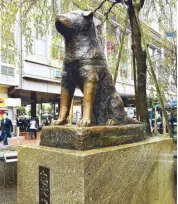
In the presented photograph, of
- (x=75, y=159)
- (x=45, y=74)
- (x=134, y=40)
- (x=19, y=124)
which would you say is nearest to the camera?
(x=75, y=159)

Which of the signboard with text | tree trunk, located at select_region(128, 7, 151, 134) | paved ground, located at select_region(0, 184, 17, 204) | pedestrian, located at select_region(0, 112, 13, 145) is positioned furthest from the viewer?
the signboard with text

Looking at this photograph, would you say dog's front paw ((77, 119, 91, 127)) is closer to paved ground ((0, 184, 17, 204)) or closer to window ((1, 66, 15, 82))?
paved ground ((0, 184, 17, 204))

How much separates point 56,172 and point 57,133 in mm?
374

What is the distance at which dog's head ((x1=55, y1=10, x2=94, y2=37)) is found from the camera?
7.90ft

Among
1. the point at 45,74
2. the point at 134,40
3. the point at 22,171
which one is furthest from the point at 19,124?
the point at 22,171

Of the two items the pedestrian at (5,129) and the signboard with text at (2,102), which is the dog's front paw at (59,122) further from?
the signboard with text at (2,102)

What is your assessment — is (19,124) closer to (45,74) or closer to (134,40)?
(45,74)

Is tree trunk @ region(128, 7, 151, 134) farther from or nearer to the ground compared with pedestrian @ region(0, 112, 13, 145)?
farther from the ground

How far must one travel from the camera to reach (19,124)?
20.4m

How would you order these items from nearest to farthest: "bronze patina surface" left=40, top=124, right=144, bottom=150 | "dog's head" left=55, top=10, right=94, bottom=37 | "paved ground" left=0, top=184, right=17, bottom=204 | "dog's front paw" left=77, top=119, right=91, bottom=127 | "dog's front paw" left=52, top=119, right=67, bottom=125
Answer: "bronze patina surface" left=40, top=124, right=144, bottom=150
"dog's front paw" left=77, top=119, right=91, bottom=127
"dog's head" left=55, top=10, right=94, bottom=37
"dog's front paw" left=52, top=119, right=67, bottom=125
"paved ground" left=0, top=184, right=17, bottom=204

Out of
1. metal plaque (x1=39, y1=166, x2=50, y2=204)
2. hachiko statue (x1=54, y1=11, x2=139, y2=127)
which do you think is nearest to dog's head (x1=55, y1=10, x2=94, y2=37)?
hachiko statue (x1=54, y1=11, x2=139, y2=127)

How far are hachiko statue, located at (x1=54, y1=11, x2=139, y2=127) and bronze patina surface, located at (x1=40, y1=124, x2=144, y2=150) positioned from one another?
119 millimetres

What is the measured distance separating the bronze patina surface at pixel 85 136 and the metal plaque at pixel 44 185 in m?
0.25

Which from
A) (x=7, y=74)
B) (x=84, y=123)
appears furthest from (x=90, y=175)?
(x=7, y=74)
